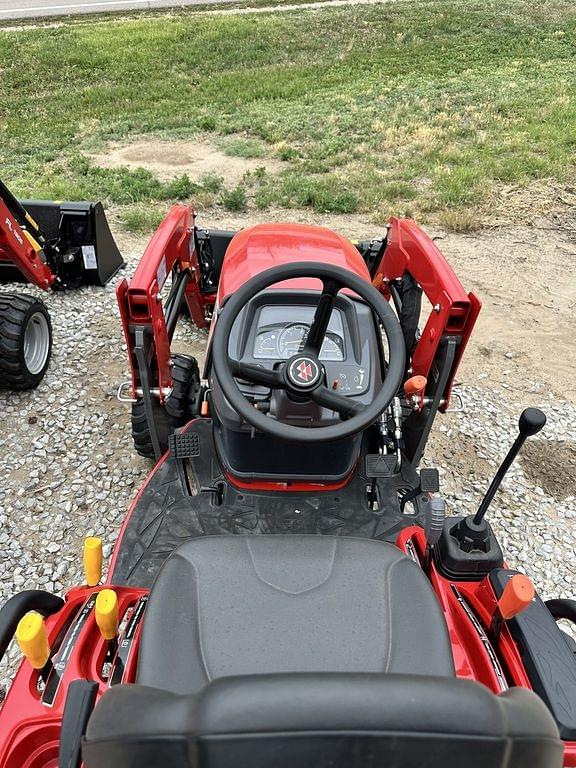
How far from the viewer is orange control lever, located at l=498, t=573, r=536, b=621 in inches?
60.8

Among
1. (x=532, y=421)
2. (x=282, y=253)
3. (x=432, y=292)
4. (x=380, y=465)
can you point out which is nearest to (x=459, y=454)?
(x=380, y=465)

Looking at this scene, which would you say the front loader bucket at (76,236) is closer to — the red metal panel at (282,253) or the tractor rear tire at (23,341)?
the tractor rear tire at (23,341)

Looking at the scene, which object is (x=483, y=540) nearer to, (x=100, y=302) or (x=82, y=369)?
(x=82, y=369)

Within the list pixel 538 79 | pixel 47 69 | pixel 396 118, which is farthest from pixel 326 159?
pixel 47 69

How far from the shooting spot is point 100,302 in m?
4.83

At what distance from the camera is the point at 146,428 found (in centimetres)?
314

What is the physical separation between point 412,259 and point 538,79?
11.0 m

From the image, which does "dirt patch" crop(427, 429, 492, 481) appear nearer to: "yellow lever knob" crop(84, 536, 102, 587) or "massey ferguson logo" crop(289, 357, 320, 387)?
"massey ferguson logo" crop(289, 357, 320, 387)

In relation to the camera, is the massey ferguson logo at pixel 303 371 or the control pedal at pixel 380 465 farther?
the control pedal at pixel 380 465

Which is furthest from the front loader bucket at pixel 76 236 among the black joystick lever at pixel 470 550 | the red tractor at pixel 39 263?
the black joystick lever at pixel 470 550

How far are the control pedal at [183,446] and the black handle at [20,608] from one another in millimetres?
1065

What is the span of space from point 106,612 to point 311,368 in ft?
3.40

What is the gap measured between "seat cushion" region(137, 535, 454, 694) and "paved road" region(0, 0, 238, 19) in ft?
69.9

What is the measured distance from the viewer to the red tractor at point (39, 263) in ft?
12.1
